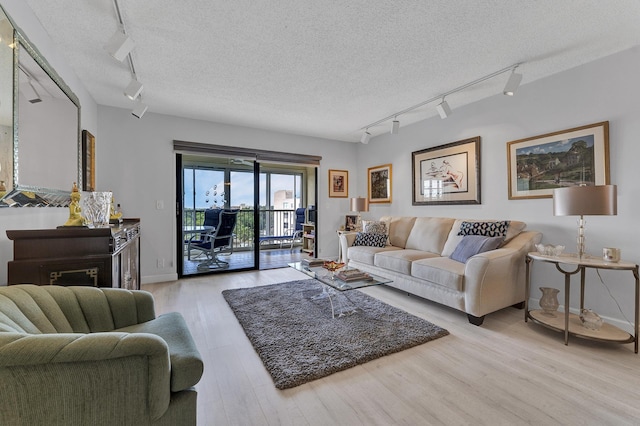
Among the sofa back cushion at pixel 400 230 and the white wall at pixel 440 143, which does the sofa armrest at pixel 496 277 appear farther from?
the sofa back cushion at pixel 400 230

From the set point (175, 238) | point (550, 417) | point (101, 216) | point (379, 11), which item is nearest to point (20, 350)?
point (101, 216)

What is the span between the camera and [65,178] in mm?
2252

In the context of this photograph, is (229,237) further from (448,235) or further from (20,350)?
(20,350)

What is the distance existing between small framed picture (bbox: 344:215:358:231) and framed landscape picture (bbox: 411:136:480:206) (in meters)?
1.29

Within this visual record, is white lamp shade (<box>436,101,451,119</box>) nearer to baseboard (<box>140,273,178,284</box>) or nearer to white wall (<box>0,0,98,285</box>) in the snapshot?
white wall (<box>0,0,98,285</box>)

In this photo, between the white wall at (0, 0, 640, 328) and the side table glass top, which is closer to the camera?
the white wall at (0, 0, 640, 328)

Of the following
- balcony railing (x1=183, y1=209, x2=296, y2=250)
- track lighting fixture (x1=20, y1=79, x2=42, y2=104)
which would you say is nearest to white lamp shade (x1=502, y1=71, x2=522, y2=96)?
track lighting fixture (x1=20, y1=79, x2=42, y2=104)

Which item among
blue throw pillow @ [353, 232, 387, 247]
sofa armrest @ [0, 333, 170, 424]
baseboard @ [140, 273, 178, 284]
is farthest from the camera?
blue throw pillow @ [353, 232, 387, 247]

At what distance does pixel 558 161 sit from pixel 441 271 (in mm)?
1646

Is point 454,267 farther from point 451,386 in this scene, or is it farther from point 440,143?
point 440,143

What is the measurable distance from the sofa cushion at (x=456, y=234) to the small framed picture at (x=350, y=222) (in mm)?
2014

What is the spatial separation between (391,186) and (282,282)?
2522 mm

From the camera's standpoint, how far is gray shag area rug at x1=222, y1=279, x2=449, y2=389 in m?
1.86

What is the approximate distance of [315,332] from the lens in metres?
2.31
